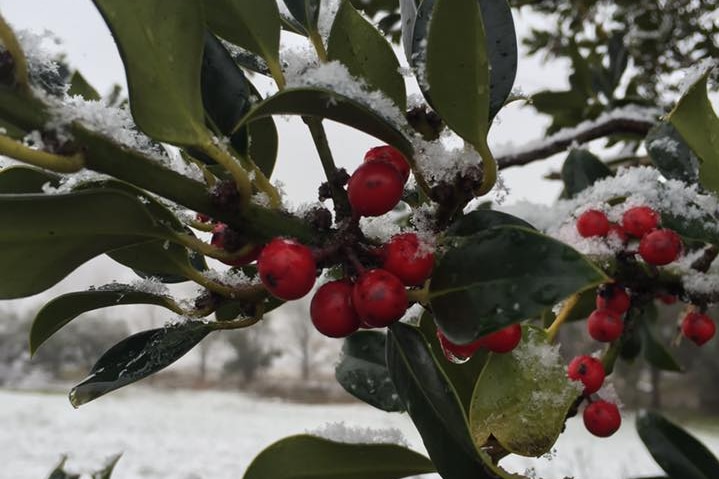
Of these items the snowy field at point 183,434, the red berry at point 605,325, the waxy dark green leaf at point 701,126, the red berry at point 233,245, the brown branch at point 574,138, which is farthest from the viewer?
the snowy field at point 183,434

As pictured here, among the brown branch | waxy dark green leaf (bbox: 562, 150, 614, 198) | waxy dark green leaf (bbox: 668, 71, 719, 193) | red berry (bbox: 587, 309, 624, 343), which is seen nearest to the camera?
waxy dark green leaf (bbox: 668, 71, 719, 193)

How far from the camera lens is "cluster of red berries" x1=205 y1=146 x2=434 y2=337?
47 centimetres

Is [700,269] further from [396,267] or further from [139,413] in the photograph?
[139,413]

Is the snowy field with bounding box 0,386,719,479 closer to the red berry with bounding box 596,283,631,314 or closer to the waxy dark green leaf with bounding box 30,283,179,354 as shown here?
the red berry with bounding box 596,283,631,314

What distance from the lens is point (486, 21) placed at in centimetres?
55

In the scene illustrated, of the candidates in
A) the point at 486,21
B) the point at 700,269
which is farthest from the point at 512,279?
the point at 700,269

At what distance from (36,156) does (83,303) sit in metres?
0.23

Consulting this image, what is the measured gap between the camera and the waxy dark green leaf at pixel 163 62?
0.44m

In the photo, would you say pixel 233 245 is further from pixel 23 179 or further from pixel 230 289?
pixel 23 179

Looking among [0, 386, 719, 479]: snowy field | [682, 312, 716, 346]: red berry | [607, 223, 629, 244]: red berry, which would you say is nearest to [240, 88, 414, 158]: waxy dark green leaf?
[607, 223, 629, 244]: red berry

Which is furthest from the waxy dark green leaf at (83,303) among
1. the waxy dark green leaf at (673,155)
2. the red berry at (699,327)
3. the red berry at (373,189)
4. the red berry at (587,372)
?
the red berry at (699,327)

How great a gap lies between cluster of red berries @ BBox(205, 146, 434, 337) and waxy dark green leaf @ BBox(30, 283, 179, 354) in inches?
4.4

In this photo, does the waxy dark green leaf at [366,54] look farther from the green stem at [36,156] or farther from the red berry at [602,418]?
the red berry at [602,418]

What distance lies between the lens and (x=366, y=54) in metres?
0.57
